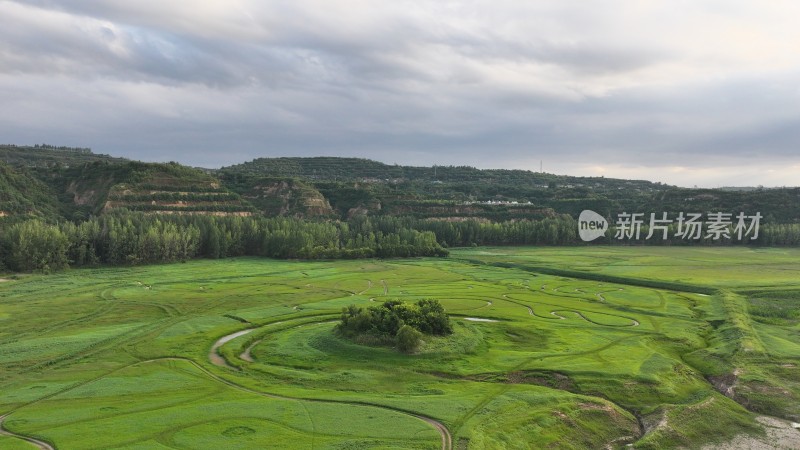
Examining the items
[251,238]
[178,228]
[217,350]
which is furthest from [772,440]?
[178,228]

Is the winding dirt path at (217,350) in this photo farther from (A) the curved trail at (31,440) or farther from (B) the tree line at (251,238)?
(B) the tree line at (251,238)

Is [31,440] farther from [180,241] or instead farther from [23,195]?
[23,195]

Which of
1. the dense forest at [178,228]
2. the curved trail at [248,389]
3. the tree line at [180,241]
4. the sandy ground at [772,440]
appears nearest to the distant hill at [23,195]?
the dense forest at [178,228]

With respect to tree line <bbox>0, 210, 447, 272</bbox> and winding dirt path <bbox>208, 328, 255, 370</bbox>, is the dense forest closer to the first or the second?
tree line <bbox>0, 210, 447, 272</bbox>

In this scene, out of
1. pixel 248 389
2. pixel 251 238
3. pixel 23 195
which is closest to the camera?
pixel 248 389

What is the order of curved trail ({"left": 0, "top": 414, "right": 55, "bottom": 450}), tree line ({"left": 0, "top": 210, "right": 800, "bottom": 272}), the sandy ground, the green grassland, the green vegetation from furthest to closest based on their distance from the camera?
1. tree line ({"left": 0, "top": 210, "right": 800, "bottom": 272})
2. the green vegetation
3. the sandy ground
4. the green grassland
5. curved trail ({"left": 0, "top": 414, "right": 55, "bottom": 450})

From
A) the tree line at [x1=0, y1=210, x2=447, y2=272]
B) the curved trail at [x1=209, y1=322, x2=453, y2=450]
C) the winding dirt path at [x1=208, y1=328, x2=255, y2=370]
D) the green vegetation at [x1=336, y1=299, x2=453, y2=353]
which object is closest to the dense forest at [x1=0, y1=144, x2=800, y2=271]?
the tree line at [x1=0, y1=210, x2=447, y2=272]
